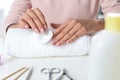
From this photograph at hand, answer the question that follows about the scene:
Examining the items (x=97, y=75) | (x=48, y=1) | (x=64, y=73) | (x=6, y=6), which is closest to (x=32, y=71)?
(x=64, y=73)

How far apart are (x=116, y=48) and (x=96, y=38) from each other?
4cm

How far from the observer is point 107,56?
37 centimetres

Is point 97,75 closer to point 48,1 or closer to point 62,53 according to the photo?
point 62,53

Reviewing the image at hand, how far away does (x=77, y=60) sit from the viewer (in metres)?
0.61

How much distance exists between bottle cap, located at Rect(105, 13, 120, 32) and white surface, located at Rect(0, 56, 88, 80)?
0.16 m

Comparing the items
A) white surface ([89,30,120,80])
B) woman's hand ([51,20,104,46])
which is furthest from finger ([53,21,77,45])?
white surface ([89,30,120,80])

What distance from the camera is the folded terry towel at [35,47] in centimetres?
64

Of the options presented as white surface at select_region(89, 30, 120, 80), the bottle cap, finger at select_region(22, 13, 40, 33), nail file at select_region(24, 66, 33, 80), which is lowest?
nail file at select_region(24, 66, 33, 80)

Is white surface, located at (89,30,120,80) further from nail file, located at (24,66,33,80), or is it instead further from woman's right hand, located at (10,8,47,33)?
woman's right hand, located at (10,8,47,33)

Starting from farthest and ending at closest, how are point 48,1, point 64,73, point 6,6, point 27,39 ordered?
point 6,6 → point 48,1 → point 27,39 → point 64,73

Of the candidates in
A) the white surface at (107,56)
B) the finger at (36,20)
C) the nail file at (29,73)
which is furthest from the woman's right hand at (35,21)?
the white surface at (107,56)

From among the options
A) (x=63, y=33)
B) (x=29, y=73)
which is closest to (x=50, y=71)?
(x=29, y=73)

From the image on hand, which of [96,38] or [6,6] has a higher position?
[6,6]

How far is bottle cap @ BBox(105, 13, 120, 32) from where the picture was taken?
0.36 metres
